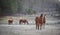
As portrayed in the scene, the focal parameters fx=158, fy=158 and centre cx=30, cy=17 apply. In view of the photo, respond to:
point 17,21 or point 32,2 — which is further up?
point 32,2

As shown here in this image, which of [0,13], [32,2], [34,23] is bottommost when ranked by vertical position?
[34,23]

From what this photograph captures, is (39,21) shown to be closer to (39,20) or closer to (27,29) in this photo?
(39,20)

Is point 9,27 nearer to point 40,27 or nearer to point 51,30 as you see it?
point 40,27

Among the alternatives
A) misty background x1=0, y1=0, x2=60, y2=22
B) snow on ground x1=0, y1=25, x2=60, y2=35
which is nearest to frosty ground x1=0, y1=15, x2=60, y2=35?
snow on ground x1=0, y1=25, x2=60, y2=35

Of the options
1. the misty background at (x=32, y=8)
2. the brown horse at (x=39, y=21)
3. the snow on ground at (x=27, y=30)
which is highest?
the misty background at (x=32, y=8)

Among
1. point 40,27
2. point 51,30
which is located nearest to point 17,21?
point 40,27

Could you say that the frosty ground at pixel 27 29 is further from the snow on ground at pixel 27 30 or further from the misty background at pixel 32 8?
the misty background at pixel 32 8

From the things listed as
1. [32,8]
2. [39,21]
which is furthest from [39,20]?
[32,8]

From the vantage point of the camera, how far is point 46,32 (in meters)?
2.77

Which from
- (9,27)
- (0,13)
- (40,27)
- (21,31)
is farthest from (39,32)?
(0,13)

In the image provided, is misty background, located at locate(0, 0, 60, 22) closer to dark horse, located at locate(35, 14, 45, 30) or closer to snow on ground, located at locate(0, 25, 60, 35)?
dark horse, located at locate(35, 14, 45, 30)

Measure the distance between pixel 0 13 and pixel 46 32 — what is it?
2.87 ft

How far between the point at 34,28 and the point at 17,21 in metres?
0.32

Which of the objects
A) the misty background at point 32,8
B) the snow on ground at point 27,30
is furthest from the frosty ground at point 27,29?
the misty background at point 32,8
